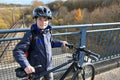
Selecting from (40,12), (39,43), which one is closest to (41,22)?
(40,12)

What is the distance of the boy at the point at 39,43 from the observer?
8.87 feet

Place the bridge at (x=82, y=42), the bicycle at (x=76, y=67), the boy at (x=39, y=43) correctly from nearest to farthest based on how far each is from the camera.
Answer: the boy at (x=39, y=43) → the bicycle at (x=76, y=67) → the bridge at (x=82, y=42)

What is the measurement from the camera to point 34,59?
116 inches

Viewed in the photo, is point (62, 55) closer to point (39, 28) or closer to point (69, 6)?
point (39, 28)

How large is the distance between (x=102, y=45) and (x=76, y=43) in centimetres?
108

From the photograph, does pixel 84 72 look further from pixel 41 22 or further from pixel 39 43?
pixel 41 22

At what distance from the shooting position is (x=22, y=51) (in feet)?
8.77

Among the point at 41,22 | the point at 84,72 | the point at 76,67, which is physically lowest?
the point at 84,72

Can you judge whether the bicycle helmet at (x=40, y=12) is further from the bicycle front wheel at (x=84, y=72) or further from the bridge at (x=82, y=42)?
the bicycle front wheel at (x=84, y=72)

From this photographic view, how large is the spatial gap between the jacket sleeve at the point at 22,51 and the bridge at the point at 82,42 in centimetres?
81

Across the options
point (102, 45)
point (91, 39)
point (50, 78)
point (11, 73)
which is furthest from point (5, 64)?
point (102, 45)

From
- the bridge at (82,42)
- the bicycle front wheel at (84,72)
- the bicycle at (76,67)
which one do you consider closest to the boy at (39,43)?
the bicycle at (76,67)

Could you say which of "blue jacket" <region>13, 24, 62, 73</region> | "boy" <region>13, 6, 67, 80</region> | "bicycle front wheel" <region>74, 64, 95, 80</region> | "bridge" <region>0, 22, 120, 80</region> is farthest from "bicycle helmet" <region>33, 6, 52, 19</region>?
"bicycle front wheel" <region>74, 64, 95, 80</region>

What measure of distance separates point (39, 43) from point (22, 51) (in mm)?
297
